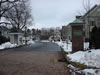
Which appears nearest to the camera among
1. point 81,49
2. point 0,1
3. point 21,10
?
point 81,49

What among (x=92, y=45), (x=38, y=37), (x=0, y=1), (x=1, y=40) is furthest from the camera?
(x=38, y=37)

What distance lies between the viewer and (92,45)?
13.4 meters

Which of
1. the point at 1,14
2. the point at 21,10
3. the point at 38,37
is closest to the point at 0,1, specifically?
the point at 1,14

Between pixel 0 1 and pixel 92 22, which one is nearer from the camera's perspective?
pixel 0 1

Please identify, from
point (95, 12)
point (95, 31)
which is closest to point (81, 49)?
point (95, 31)

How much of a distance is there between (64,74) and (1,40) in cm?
2627

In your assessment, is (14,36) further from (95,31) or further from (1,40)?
(95,31)

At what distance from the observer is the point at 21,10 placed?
33.7 metres

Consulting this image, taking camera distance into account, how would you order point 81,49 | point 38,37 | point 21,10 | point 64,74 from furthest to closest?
1. point 38,37
2. point 21,10
3. point 81,49
4. point 64,74

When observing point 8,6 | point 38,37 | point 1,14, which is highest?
point 8,6

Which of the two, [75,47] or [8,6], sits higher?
[8,6]

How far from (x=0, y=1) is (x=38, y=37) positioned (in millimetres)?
73549

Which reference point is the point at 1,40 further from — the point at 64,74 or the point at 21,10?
the point at 64,74

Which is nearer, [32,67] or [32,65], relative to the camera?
[32,67]
